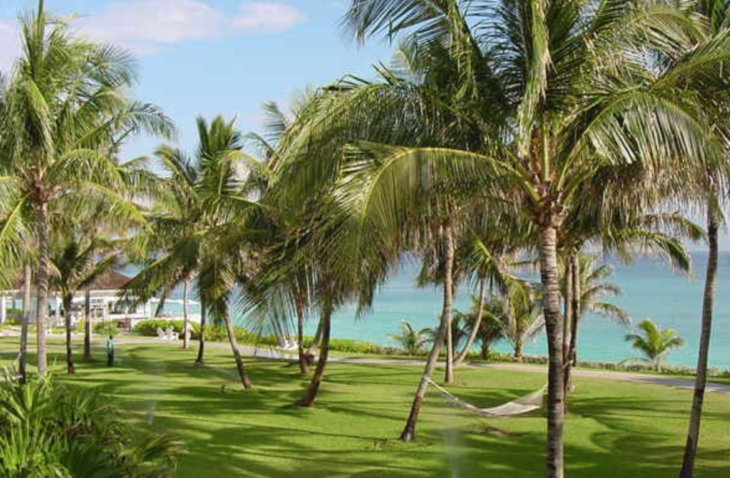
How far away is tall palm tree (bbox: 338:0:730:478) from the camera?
691 cm

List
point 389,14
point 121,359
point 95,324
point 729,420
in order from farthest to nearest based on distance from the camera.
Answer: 1. point 95,324
2. point 121,359
3. point 729,420
4. point 389,14

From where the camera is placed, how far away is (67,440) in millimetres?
6113

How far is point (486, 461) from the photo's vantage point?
11133mm

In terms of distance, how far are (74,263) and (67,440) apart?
17.5m

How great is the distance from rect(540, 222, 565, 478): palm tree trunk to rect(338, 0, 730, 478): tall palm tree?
0.03 ft

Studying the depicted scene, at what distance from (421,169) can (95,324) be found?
3874 cm

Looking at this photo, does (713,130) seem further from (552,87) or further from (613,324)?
(613,324)

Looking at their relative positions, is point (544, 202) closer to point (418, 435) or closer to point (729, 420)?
point (418, 435)

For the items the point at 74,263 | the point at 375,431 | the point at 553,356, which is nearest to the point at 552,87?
the point at 553,356

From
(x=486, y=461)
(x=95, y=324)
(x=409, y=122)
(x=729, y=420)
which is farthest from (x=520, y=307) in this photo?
(x=95, y=324)

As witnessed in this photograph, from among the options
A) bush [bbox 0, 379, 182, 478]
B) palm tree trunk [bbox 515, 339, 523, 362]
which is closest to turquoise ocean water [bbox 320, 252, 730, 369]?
palm tree trunk [bbox 515, 339, 523, 362]

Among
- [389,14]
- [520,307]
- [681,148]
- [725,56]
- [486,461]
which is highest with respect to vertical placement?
[389,14]

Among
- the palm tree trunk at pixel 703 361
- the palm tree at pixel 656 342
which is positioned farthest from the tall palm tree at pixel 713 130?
the palm tree at pixel 656 342

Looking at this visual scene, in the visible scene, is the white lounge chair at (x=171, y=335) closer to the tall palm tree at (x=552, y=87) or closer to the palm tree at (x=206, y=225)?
the palm tree at (x=206, y=225)
